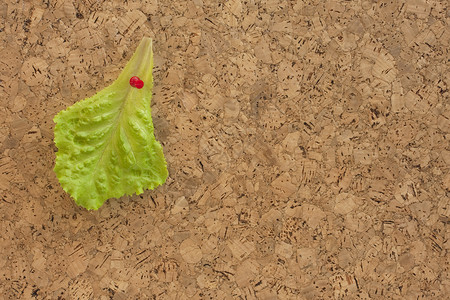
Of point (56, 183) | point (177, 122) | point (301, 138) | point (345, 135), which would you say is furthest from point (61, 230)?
point (345, 135)

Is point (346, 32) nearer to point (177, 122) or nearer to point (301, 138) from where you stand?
point (301, 138)

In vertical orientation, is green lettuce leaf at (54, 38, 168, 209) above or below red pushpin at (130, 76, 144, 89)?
below

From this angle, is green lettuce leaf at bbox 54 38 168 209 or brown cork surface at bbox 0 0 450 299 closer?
green lettuce leaf at bbox 54 38 168 209

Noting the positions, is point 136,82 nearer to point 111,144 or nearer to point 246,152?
point 111,144
